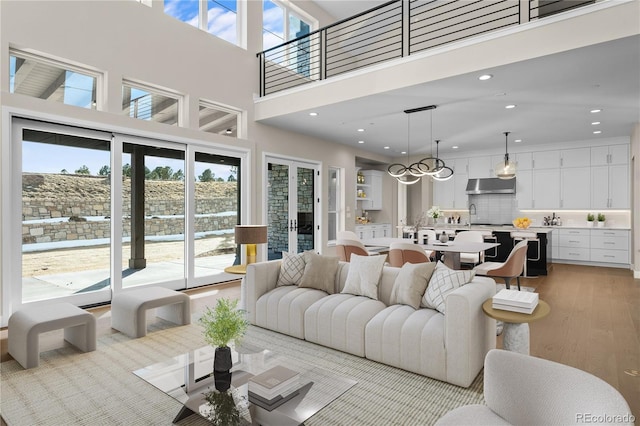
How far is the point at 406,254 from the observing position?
4734 mm

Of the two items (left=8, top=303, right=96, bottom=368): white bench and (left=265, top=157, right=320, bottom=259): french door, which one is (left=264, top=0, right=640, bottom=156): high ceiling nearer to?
(left=265, top=157, right=320, bottom=259): french door

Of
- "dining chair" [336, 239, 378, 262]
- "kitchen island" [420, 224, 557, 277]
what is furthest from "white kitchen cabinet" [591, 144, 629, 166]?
"dining chair" [336, 239, 378, 262]

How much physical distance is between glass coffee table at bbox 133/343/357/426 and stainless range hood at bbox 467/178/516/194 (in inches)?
322

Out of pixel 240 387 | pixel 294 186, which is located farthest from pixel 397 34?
pixel 240 387

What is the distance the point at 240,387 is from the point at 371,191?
8.82m

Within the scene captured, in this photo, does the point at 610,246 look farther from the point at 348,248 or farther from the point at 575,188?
the point at 348,248

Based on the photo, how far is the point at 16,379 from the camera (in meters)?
2.67

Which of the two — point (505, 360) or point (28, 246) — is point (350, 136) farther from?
point (505, 360)

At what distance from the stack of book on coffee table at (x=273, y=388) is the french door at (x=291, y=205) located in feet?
16.6

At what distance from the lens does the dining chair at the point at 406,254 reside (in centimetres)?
463

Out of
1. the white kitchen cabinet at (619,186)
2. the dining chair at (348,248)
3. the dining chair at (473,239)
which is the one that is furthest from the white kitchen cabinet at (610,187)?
the dining chair at (348,248)

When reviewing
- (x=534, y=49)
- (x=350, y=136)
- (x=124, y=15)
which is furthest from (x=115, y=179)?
(x=534, y=49)

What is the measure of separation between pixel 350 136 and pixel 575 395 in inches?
272

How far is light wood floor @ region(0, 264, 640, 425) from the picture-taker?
289 cm
